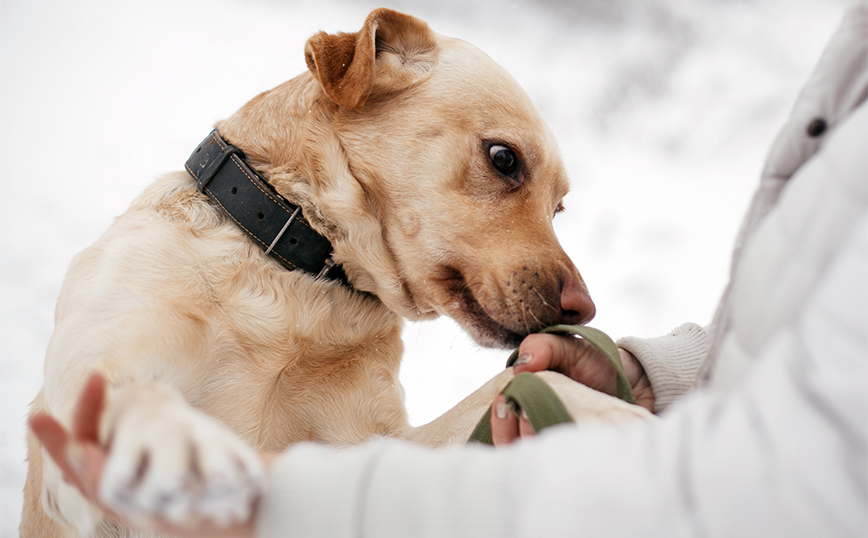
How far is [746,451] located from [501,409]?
2.04 ft

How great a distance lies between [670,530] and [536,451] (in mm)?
162

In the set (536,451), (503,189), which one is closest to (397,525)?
(536,451)

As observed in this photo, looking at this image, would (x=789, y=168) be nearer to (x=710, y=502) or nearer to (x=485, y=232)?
(x=710, y=502)

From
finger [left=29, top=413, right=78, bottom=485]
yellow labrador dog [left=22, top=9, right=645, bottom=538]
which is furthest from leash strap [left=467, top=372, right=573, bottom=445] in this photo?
finger [left=29, top=413, right=78, bottom=485]

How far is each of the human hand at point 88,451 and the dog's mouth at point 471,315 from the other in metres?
1.08

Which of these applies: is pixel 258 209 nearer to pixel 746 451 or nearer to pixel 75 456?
pixel 75 456

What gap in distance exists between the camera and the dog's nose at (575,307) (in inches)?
62.2

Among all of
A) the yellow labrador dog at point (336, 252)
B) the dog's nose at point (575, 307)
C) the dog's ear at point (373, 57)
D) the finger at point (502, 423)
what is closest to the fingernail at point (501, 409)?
the finger at point (502, 423)

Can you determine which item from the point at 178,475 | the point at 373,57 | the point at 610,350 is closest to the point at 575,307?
the point at 610,350

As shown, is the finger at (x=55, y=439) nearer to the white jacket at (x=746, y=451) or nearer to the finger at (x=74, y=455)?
the finger at (x=74, y=455)

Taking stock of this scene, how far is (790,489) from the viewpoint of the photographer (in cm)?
50

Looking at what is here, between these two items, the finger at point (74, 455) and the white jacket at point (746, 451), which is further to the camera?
the finger at point (74, 455)

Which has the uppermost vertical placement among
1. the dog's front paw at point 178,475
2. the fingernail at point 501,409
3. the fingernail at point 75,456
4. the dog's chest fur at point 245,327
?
the dog's front paw at point 178,475

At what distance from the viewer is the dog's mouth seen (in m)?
1.63
